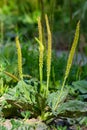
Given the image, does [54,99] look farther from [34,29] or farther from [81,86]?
[34,29]

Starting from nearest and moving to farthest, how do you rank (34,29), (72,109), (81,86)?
(72,109) → (81,86) → (34,29)

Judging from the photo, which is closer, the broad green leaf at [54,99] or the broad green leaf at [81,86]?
the broad green leaf at [54,99]

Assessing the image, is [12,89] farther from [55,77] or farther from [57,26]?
[57,26]

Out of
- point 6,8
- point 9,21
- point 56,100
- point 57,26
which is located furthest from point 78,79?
point 6,8

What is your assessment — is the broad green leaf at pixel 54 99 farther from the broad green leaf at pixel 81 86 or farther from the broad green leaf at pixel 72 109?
the broad green leaf at pixel 81 86

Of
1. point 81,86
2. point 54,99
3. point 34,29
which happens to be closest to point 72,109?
point 54,99

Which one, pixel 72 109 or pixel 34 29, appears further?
pixel 34 29

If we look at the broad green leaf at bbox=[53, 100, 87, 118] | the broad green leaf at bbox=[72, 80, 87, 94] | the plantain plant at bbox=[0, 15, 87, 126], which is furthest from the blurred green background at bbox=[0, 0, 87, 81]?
the broad green leaf at bbox=[53, 100, 87, 118]

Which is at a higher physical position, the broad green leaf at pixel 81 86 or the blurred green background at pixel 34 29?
the blurred green background at pixel 34 29

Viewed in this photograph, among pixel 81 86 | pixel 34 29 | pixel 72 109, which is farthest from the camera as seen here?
Answer: pixel 34 29

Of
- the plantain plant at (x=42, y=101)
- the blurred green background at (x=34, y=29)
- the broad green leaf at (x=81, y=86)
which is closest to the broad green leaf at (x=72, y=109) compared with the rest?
the plantain plant at (x=42, y=101)

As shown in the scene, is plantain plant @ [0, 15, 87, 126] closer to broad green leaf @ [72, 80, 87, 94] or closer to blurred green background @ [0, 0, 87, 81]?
broad green leaf @ [72, 80, 87, 94]
